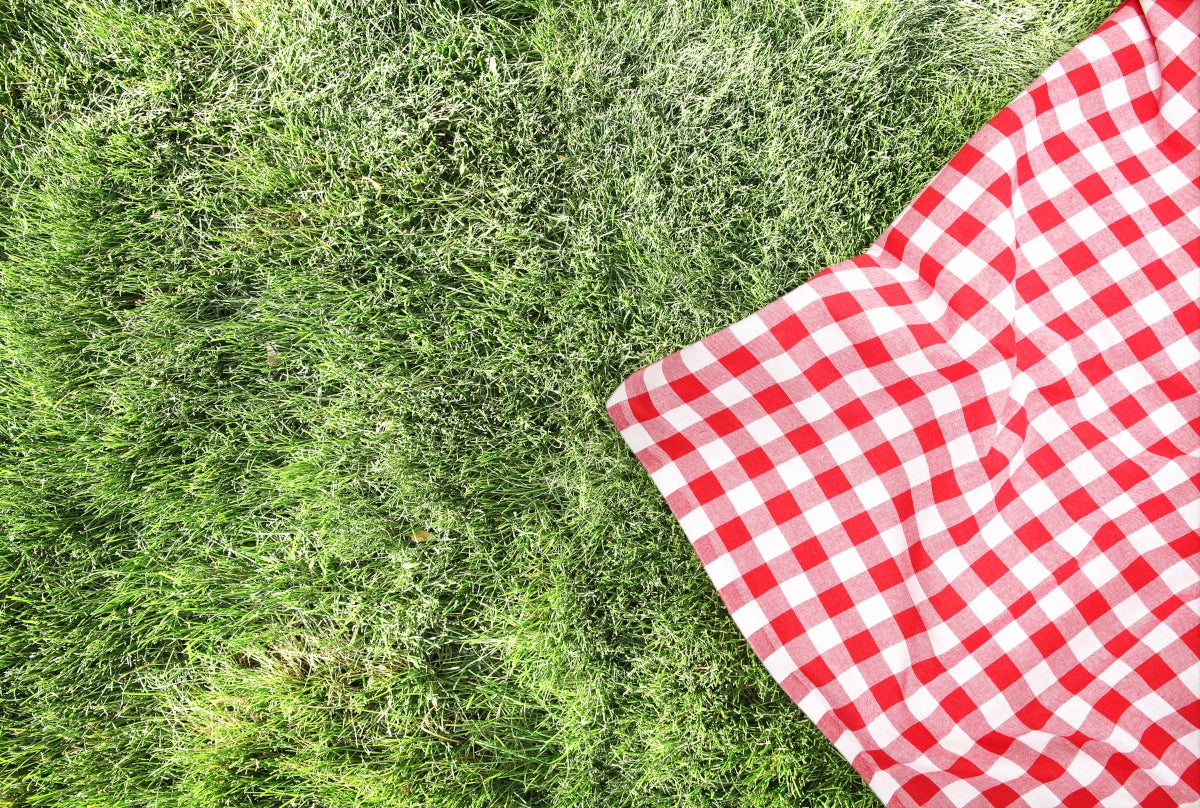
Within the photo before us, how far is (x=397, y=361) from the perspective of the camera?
1.91 meters

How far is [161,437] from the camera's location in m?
1.88

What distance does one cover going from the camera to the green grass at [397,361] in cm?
183

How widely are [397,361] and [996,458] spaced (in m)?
1.46

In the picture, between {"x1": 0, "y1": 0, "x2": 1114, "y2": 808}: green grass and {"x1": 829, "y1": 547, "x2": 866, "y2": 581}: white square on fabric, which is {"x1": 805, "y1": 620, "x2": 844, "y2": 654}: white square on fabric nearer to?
{"x1": 829, "y1": 547, "x2": 866, "y2": 581}: white square on fabric

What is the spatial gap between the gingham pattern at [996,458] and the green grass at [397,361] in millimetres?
229

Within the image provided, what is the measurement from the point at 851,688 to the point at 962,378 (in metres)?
0.75

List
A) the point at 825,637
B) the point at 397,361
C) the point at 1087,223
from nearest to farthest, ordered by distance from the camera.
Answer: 1. the point at 825,637
2. the point at 1087,223
3. the point at 397,361

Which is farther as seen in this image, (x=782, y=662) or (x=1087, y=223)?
(x=1087, y=223)

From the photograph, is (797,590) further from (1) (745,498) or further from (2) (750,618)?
(1) (745,498)

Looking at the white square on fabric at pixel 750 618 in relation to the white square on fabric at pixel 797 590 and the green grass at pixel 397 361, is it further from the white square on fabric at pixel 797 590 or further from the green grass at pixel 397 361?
the green grass at pixel 397 361

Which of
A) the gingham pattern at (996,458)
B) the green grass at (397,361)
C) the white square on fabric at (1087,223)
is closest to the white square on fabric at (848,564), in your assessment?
the gingham pattern at (996,458)

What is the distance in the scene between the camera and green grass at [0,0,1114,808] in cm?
183

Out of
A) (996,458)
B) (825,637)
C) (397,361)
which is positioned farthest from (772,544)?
(397,361)

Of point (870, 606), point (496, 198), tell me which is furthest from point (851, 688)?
point (496, 198)
